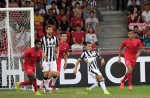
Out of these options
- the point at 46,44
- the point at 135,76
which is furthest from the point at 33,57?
the point at 135,76

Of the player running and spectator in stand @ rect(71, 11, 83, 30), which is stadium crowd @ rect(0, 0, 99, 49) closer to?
spectator in stand @ rect(71, 11, 83, 30)

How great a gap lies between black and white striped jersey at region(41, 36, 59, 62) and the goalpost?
8.48 feet

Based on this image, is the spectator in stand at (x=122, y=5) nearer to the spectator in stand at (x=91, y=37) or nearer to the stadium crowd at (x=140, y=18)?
the stadium crowd at (x=140, y=18)

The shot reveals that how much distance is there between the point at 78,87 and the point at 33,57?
4544 mm

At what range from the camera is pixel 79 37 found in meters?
27.2

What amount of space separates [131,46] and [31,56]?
369cm

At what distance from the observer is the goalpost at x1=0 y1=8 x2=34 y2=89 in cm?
2372

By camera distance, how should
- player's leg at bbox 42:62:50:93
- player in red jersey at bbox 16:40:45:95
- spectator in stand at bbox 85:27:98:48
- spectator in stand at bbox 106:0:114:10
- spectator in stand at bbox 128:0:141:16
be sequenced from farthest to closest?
spectator in stand at bbox 106:0:114:10
spectator in stand at bbox 128:0:141:16
spectator in stand at bbox 85:27:98:48
player's leg at bbox 42:62:50:93
player in red jersey at bbox 16:40:45:95

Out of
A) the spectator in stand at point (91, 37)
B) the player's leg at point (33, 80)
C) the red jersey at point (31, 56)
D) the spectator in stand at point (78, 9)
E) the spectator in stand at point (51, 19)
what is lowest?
the player's leg at point (33, 80)

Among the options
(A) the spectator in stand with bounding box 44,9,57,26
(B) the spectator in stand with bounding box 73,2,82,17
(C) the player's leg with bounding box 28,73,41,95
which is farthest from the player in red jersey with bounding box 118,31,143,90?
(B) the spectator in stand with bounding box 73,2,82,17

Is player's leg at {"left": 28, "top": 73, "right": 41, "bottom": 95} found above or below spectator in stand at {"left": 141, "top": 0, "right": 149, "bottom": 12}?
below

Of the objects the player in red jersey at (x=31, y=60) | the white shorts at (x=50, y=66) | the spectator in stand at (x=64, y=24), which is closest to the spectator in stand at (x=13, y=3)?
the spectator in stand at (x=64, y=24)

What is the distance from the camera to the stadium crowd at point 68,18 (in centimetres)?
2722

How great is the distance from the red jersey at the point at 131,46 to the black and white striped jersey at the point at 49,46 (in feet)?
8.41
